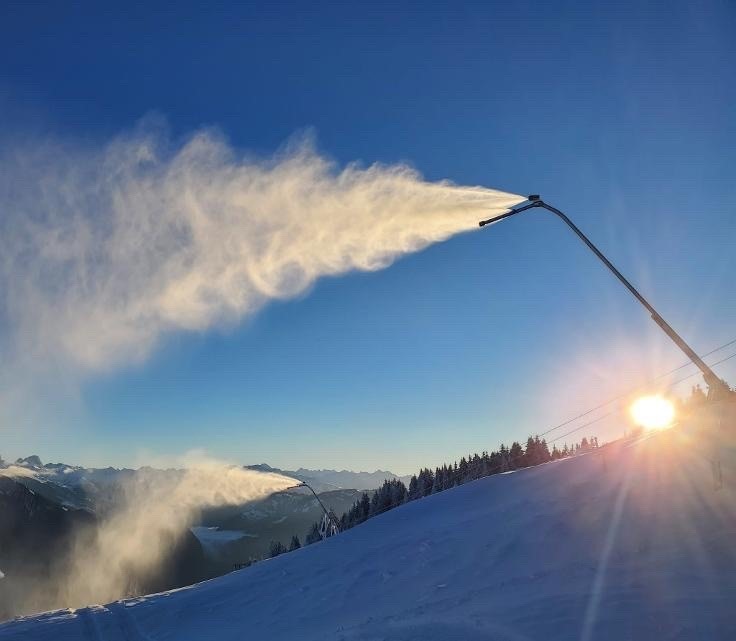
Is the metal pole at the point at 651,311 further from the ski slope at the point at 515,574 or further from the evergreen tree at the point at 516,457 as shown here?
the evergreen tree at the point at 516,457

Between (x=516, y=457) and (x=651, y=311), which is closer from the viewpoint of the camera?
(x=651, y=311)

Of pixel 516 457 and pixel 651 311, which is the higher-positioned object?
pixel 651 311

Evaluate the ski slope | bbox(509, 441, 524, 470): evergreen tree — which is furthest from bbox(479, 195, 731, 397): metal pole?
bbox(509, 441, 524, 470): evergreen tree

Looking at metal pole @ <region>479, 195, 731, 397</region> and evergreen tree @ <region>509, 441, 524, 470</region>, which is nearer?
metal pole @ <region>479, 195, 731, 397</region>

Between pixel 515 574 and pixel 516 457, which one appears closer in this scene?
pixel 515 574

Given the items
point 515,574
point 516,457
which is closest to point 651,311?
point 515,574

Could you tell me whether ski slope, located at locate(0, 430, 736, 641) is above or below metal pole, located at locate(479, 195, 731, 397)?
below

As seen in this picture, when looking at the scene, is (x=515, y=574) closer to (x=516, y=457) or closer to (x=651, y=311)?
(x=651, y=311)

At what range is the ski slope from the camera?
Answer: 30.7 ft

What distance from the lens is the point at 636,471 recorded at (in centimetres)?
1605

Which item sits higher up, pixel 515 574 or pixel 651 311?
pixel 651 311

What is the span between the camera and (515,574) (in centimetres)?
1277

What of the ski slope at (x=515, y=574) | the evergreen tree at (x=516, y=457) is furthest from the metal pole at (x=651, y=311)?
the evergreen tree at (x=516, y=457)

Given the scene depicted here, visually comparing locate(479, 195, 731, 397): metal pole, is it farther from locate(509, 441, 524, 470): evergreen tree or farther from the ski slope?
locate(509, 441, 524, 470): evergreen tree
